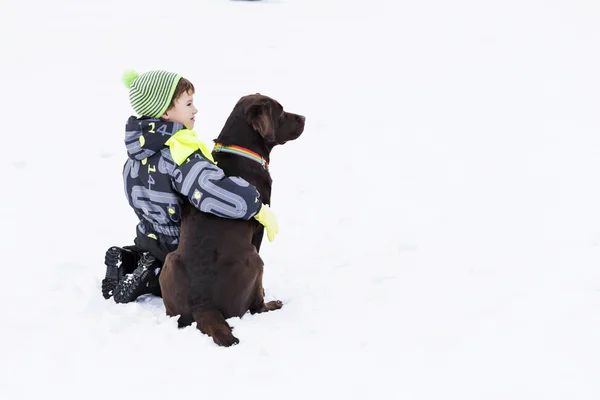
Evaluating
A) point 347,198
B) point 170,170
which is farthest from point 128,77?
point 347,198

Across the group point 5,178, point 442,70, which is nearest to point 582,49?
point 442,70

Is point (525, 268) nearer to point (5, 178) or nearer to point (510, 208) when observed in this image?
point (510, 208)

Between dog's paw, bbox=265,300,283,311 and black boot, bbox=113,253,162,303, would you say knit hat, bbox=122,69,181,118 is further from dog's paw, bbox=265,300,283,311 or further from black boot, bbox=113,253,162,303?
dog's paw, bbox=265,300,283,311

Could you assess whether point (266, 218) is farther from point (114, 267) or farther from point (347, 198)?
point (347, 198)

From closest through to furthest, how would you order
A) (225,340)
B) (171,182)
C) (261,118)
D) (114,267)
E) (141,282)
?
(225,340) → (171,182) → (261,118) → (141,282) → (114,267)

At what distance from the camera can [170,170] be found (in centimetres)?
408

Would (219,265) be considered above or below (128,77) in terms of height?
below

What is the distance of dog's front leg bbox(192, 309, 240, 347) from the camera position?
147 inches

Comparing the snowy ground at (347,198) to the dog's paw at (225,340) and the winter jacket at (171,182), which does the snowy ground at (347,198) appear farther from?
the winter jacket at (171,182)

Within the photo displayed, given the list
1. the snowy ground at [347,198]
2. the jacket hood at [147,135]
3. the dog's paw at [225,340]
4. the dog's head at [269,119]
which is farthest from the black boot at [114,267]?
the dog's head at [269,119]

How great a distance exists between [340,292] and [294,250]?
0.90 meters

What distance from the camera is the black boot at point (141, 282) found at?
4355 millimetres

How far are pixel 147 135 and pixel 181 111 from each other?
0.78 feet

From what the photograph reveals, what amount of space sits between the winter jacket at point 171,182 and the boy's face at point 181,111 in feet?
0.20
